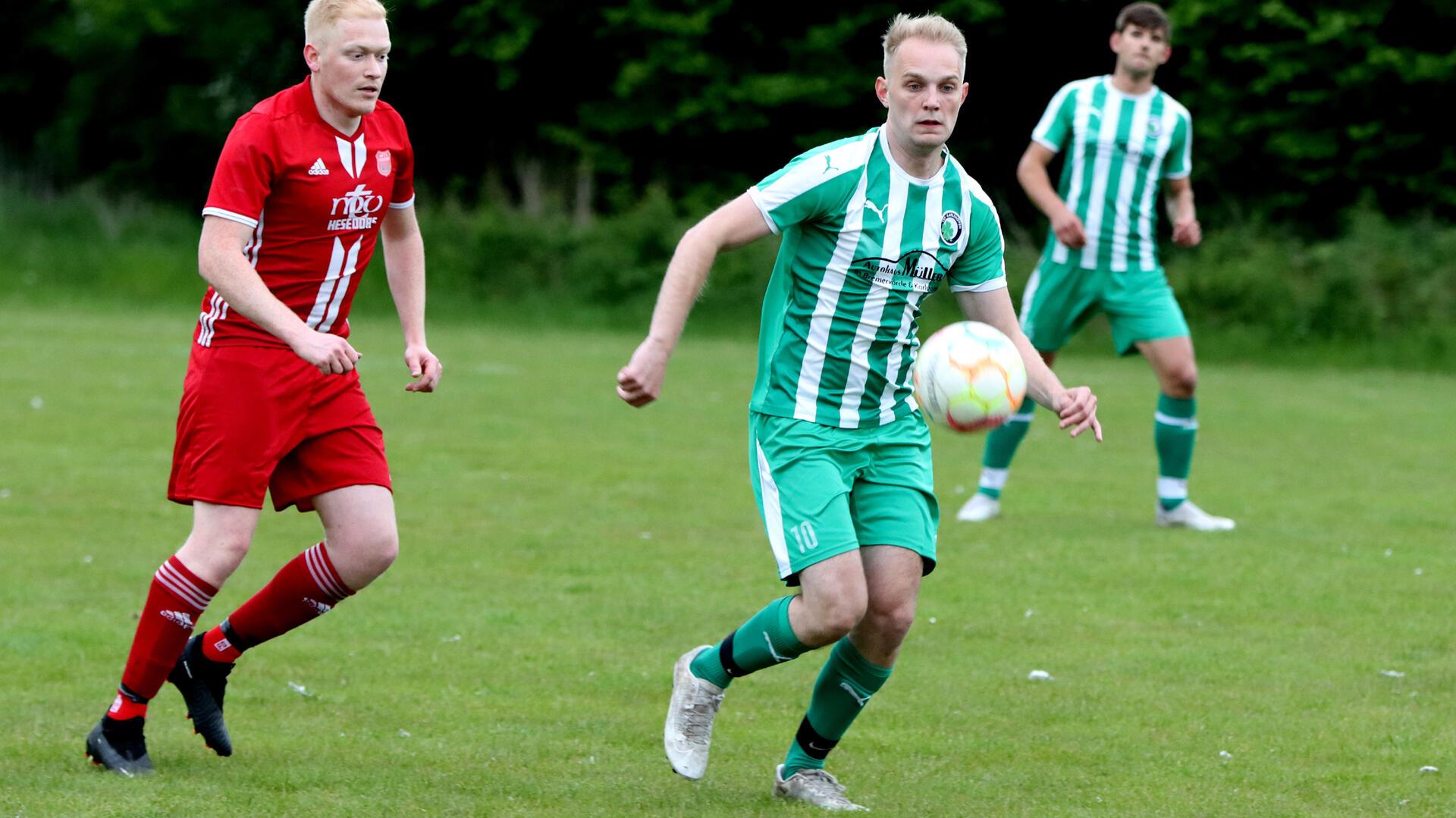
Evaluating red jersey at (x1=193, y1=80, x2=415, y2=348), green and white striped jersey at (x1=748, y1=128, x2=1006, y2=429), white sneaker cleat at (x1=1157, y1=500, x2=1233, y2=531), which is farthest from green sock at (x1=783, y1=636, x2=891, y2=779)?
white sneaker cleat at (x1=1157, y1=500, x2=1233, y2=531)

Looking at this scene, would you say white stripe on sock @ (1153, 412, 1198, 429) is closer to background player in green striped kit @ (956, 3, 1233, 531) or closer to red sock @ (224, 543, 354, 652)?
background player in green striped kit @ (956, 3, 1233, 531)

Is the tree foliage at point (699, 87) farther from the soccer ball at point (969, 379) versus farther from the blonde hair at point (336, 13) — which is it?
the blonde hair at point (336, 13)

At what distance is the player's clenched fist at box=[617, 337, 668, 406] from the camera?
423cm

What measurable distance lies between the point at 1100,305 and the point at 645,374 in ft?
19.2

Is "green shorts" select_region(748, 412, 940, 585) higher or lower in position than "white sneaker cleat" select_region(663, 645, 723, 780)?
higher

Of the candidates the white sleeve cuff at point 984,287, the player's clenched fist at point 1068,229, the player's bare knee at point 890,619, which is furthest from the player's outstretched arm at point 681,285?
the player's clenched fist at point 1068,229

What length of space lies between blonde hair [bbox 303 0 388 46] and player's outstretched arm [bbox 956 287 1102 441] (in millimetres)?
1733

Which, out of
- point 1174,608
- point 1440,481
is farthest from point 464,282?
point 1174,608

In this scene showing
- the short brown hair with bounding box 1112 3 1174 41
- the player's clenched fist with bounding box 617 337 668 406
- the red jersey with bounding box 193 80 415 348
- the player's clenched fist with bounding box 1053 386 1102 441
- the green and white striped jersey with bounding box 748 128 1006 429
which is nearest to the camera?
the player's clenched fist with bounding box 617 337 668 406

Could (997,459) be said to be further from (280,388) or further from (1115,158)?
(280,388)

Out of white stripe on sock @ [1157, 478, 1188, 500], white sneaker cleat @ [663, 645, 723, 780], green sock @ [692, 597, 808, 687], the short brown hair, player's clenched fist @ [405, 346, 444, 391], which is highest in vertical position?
the short brown hair

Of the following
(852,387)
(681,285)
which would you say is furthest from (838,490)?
(681,285)

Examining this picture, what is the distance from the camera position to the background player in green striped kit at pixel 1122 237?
31.0 ft

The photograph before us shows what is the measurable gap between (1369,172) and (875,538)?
22468mm
